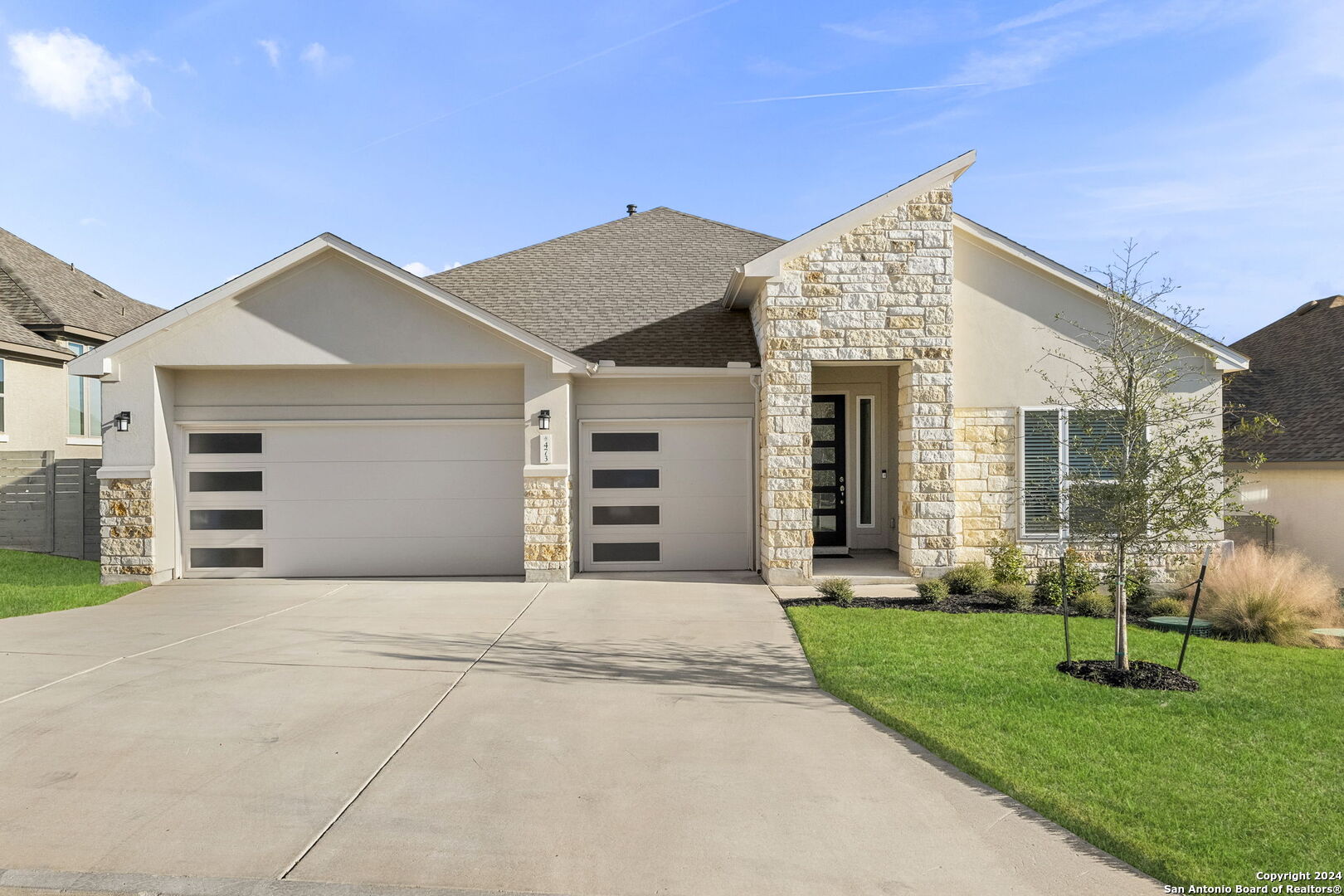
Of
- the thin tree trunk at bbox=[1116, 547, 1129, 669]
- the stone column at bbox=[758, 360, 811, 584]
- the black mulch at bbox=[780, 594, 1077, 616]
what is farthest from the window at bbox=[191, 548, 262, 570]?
the thin tree trunk at bbox=[1116, 547, 1129, 669]

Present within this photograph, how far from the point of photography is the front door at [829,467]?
46.1 feet

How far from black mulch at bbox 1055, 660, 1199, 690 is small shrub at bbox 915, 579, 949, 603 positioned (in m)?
2.88

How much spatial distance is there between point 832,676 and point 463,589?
6183 mm

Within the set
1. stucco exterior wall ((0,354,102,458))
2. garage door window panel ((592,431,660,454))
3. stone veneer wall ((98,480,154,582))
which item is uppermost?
stucco exterior wall ((0,354,102,458))

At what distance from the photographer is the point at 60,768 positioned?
A: 15.7ft

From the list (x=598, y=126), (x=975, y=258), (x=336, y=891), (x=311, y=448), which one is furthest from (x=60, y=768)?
(x=598, y=126)

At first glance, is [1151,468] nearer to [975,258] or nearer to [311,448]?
[975,258]

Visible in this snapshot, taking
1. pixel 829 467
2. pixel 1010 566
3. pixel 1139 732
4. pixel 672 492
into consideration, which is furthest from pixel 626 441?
pixel 1139 732

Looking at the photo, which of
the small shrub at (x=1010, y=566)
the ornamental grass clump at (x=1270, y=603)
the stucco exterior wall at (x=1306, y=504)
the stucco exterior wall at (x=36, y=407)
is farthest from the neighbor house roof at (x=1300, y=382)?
the stucco exterior wall at (x=36, y=407)

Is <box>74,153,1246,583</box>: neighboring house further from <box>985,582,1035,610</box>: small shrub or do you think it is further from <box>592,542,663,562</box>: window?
<box>985,582,1035,610</box>: small shrub

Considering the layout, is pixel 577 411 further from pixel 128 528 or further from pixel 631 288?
pixel 128 528

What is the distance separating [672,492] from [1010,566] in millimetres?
4990

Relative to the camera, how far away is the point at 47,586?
11.5 m

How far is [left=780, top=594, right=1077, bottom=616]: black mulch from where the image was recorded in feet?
32.2
